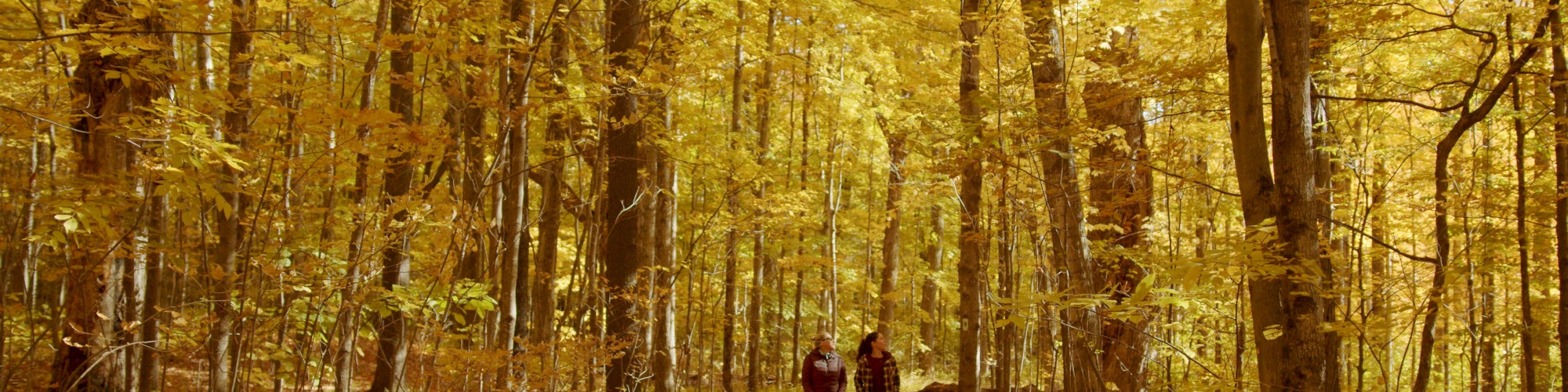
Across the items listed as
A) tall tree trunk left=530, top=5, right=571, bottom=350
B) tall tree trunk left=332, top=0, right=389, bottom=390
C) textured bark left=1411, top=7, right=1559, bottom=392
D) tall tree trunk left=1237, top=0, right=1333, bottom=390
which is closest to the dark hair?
tall tree trunk left=530, top=5, right=571, bottom=350

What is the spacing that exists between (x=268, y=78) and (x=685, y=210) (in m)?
11.5

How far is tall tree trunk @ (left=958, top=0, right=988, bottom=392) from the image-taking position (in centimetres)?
566

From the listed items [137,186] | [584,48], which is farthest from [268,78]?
[584,48]

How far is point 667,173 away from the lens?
9883mm

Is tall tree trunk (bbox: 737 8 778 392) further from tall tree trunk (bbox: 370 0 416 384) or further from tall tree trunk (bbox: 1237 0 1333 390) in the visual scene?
tall tree trunk (bbox: 1237 0 1333 390)

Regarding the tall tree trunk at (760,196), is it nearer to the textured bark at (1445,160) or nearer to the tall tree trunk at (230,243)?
the tall tree trunk at (230,243)

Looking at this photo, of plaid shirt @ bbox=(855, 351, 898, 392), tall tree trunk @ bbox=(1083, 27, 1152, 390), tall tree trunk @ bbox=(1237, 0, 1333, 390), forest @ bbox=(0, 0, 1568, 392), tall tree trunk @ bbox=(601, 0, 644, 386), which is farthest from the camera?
tall tree trunk @ bbox=(601, 0, 644, 386)

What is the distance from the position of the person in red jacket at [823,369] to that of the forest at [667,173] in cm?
12

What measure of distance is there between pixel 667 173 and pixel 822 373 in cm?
323

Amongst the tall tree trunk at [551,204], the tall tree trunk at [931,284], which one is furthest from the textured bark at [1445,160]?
the tall tree trunk at [931,284]

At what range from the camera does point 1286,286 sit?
3547 millimetres

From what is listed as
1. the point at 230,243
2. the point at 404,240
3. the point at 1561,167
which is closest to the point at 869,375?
the point at 404,240

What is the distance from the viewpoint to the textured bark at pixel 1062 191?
5.71m

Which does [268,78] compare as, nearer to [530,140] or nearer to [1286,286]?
[1286,286]
